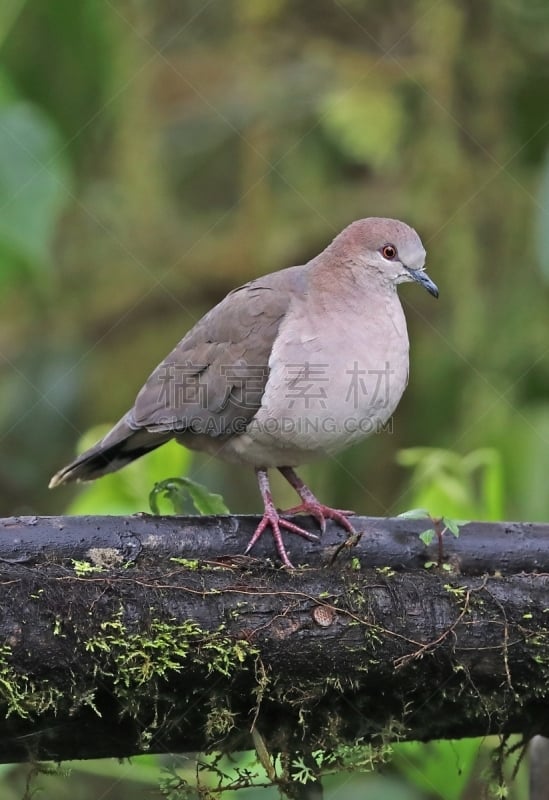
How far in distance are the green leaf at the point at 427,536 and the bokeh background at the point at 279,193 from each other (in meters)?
1.13

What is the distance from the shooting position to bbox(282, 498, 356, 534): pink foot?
312 centimetres

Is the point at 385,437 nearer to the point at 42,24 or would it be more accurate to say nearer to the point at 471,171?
the point at 471,171

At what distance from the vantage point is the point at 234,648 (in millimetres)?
2342

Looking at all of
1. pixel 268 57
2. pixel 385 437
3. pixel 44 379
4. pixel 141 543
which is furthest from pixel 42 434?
pixel 141 543

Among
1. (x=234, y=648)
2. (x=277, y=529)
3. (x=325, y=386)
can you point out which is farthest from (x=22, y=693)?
(x=325, y=386)

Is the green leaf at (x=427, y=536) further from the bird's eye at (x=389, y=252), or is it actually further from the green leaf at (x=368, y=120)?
the green leaf at (x=368, y=120)

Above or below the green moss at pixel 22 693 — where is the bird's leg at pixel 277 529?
above

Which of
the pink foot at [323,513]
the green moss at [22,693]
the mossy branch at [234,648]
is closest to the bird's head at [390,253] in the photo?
the pink foot at [323,513]

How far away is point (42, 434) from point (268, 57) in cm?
235

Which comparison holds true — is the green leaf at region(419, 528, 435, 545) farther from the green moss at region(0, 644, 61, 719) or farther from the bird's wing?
the green moss at region(0, 644, 61, 719)

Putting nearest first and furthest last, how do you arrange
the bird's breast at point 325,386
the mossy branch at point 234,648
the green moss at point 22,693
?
the green moss at point 22,693
the mossy branch at point 234,648
the bird's breast at point 325,386

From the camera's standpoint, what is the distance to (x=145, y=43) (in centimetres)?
571

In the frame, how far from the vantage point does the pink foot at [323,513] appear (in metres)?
3.12

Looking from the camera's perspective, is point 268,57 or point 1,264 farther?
point 268,57
